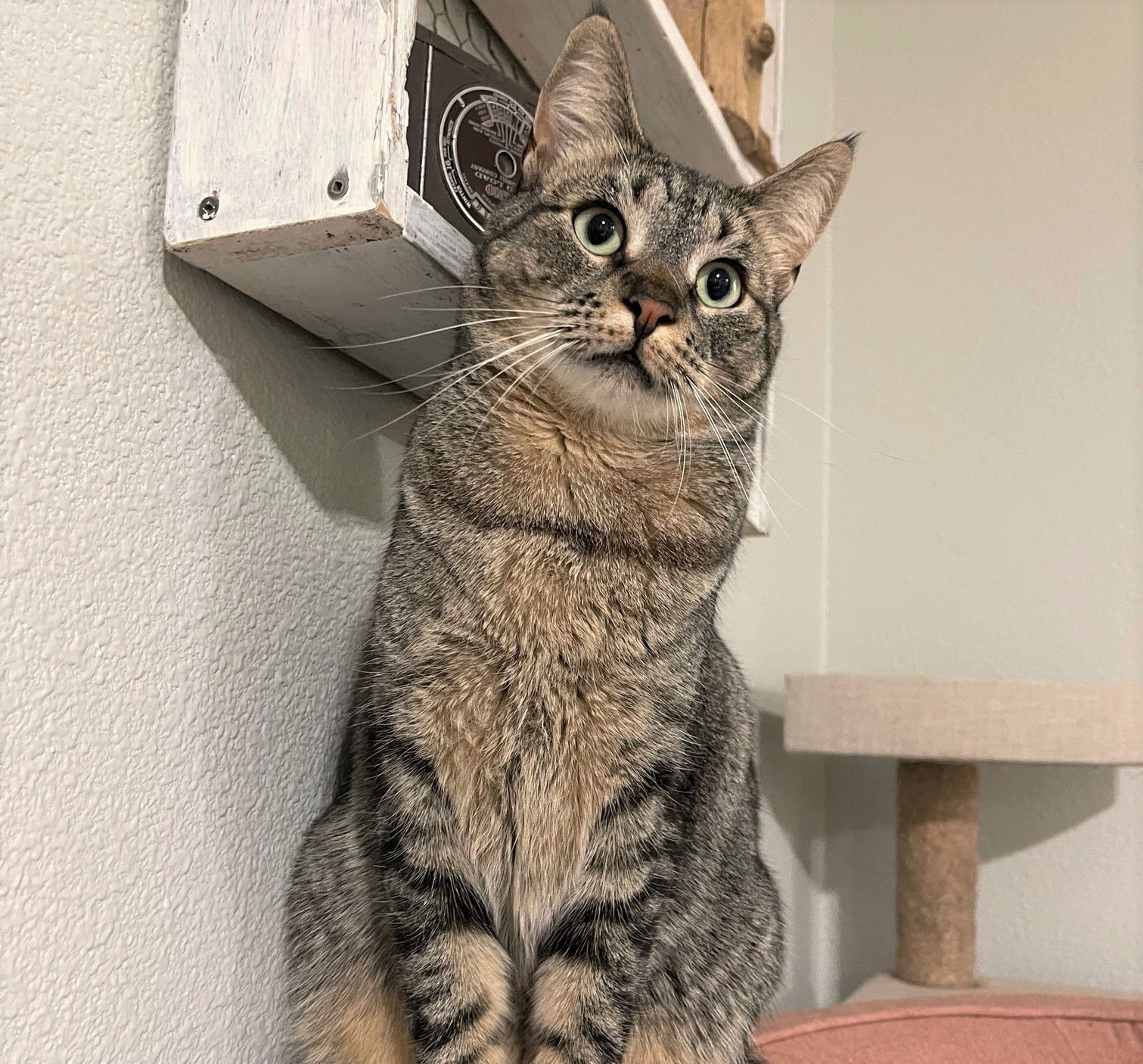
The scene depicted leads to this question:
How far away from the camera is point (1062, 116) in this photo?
219cm

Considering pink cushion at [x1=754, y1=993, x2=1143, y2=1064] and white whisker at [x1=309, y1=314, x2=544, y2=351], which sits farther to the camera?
pink cushion at [x1=754, y1=993, x2=1143, y2=1064]

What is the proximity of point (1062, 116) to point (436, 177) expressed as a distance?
184 cm

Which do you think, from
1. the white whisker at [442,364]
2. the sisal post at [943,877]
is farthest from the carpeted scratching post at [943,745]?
the white whisker at [442,364]

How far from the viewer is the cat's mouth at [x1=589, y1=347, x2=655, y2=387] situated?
0.82m

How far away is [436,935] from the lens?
31.7 inches

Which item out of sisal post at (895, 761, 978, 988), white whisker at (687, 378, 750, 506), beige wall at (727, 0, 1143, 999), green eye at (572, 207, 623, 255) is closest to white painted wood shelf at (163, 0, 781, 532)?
green eye at (572, 207, 623, 255)

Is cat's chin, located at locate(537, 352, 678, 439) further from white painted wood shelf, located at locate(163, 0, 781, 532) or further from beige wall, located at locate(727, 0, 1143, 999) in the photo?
beige wall, located at locate(727, 0, 1143, 999)

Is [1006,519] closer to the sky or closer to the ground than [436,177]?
closer to the ground

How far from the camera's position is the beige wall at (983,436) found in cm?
204

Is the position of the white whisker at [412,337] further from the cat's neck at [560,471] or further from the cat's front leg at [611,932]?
the cat's front leg at [611,932]

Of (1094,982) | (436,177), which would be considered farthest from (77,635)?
(1094,982)

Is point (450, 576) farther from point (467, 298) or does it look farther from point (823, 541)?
point (823, 541)

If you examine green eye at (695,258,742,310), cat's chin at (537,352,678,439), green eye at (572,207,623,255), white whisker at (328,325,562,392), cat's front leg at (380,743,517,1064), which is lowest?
cat's front leg at (380,743,517,1064)

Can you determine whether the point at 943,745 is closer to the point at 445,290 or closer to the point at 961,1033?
the point at 961,1033
